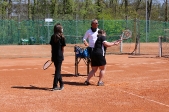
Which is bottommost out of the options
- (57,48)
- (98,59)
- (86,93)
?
(86,93)

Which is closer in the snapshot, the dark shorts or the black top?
the black top

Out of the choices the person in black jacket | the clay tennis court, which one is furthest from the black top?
the clay tennis court

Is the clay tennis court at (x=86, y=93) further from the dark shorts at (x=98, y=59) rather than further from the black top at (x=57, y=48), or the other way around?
the black top at (x=57, y=48)

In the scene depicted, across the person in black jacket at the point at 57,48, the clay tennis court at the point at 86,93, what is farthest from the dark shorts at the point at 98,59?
the person in black jacket at the point at 57,48

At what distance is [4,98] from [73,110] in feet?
7.16

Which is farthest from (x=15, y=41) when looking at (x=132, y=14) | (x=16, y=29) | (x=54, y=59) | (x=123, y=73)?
(x=54, y=59)

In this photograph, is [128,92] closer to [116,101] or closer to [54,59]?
[116,101]

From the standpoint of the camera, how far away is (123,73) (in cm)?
1362

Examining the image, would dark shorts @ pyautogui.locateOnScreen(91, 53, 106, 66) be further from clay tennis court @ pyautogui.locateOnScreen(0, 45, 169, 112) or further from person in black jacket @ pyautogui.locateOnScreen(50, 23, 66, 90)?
person in black jacket @ pyautogui.locateOnScreen(50, 23, 66, 90)

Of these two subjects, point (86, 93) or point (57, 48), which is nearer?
point (86, 93)

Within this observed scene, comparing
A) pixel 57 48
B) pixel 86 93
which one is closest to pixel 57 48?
pixel 57 48

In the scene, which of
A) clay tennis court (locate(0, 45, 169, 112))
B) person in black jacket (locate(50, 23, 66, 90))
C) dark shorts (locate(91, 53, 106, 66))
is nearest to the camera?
clay tennis court (locate(0, 45, 169, 112))

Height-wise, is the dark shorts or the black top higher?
the black top

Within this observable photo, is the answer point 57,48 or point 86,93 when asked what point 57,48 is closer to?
point 57,48
